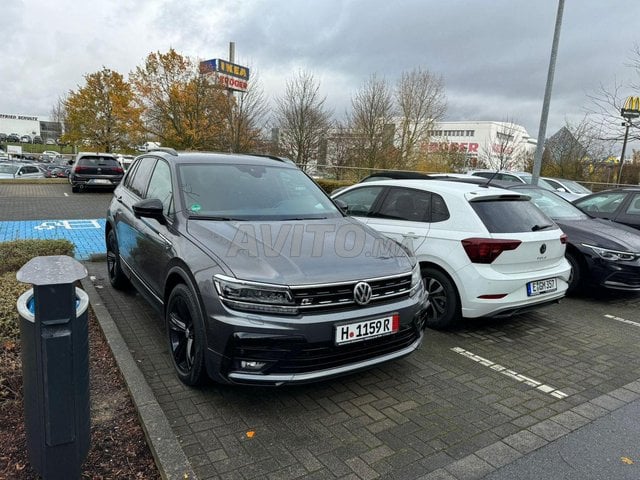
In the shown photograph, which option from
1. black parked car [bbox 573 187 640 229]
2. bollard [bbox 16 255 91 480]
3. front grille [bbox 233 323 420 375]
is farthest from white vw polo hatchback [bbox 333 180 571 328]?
black parked car [bbox 573 187 640 229]

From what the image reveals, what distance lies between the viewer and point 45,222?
10.6 m

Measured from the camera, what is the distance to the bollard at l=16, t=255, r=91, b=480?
2123 millimetres

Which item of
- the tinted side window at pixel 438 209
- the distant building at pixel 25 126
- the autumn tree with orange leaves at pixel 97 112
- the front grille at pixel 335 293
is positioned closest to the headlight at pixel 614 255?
the tinted side window at pixel 438 209

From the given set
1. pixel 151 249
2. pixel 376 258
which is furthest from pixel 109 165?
pixel 376 258

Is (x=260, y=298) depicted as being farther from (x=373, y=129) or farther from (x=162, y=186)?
(x=373, y=129)

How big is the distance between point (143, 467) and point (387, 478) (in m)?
1.37

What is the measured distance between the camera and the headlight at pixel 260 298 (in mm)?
2895

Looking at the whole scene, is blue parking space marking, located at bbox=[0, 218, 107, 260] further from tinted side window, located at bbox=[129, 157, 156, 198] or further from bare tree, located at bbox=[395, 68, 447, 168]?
bare tree, located at bbox=[395, 68, 447, 168]

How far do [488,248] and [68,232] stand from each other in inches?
334

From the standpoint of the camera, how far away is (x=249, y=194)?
420cm

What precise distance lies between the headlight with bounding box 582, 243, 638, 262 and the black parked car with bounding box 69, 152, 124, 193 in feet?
53.0

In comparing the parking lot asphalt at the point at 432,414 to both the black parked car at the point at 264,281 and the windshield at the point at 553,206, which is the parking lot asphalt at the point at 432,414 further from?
the windshield at the point at 553,206

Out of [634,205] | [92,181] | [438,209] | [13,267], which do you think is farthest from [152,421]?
[92,181]

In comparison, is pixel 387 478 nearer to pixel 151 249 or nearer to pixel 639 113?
pixel 151 249
